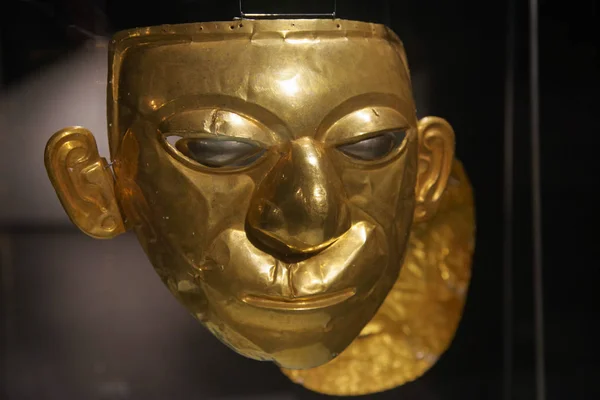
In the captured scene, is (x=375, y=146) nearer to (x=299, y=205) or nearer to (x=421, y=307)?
(x=299, y=205)

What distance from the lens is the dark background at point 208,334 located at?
4.02ft

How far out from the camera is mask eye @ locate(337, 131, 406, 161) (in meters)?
0.97

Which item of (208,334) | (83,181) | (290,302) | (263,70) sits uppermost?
(263,70)

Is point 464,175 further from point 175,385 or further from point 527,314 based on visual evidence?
point 175,385

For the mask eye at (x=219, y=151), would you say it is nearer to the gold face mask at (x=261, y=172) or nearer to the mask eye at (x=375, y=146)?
the gold face mask at (x=261, y=172)

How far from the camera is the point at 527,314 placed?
1.60m

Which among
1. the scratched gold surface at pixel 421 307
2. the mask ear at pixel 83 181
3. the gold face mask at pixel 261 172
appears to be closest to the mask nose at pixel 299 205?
the gold face mask at pixel 261 172

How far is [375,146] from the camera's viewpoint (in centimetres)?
99

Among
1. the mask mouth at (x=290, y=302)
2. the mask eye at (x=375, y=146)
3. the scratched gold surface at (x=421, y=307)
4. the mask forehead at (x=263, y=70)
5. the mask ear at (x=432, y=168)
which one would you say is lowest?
the scratched gold surface at (x=421, y=307)

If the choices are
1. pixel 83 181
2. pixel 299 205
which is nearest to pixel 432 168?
pixel 299 205

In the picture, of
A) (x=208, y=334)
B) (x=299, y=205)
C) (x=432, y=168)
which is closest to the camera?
(x=299, y=205)

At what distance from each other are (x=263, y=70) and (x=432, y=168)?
36cm

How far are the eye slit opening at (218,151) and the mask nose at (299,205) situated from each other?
36 millimetres

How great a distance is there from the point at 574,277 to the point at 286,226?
90 cm
